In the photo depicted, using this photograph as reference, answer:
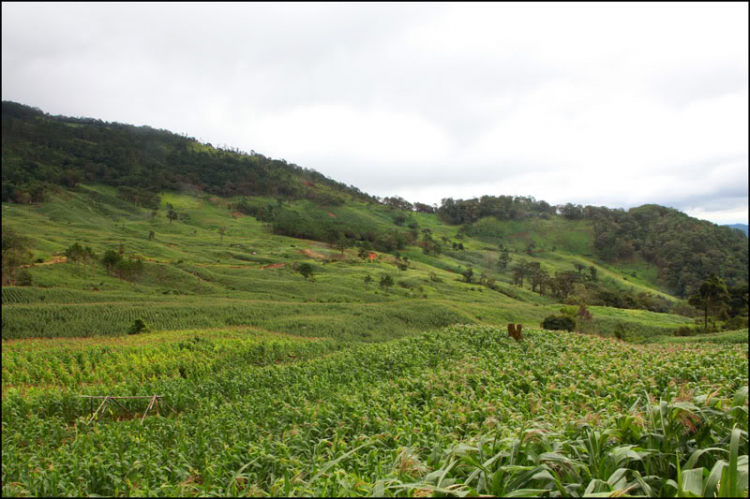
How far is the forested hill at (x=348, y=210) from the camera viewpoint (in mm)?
86188

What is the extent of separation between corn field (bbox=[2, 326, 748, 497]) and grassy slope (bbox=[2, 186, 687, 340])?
49.2 ft

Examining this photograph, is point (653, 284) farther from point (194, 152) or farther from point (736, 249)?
point (194, 152)

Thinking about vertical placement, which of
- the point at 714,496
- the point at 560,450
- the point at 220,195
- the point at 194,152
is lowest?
the point at 560,450

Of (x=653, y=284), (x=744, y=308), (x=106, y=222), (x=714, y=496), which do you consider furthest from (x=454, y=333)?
(x=653, y=284)

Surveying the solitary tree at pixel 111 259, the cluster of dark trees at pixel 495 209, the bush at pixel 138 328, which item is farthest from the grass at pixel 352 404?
the cluster of dark trees at pixel 495 209

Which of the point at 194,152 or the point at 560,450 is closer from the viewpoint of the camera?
the point at 560,450

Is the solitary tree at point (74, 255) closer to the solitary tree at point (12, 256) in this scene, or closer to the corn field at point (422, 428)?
the solitary tree at point (12, 256)

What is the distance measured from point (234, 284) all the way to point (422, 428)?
47.5 meters

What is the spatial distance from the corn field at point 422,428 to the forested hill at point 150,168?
240 ft

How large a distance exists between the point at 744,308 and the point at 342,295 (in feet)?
159

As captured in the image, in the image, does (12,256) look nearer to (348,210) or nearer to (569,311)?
(569,311)

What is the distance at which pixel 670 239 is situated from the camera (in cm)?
10181

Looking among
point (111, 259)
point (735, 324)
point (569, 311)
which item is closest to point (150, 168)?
point (111, 259)

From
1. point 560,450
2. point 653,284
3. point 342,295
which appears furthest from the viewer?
point 653,284
